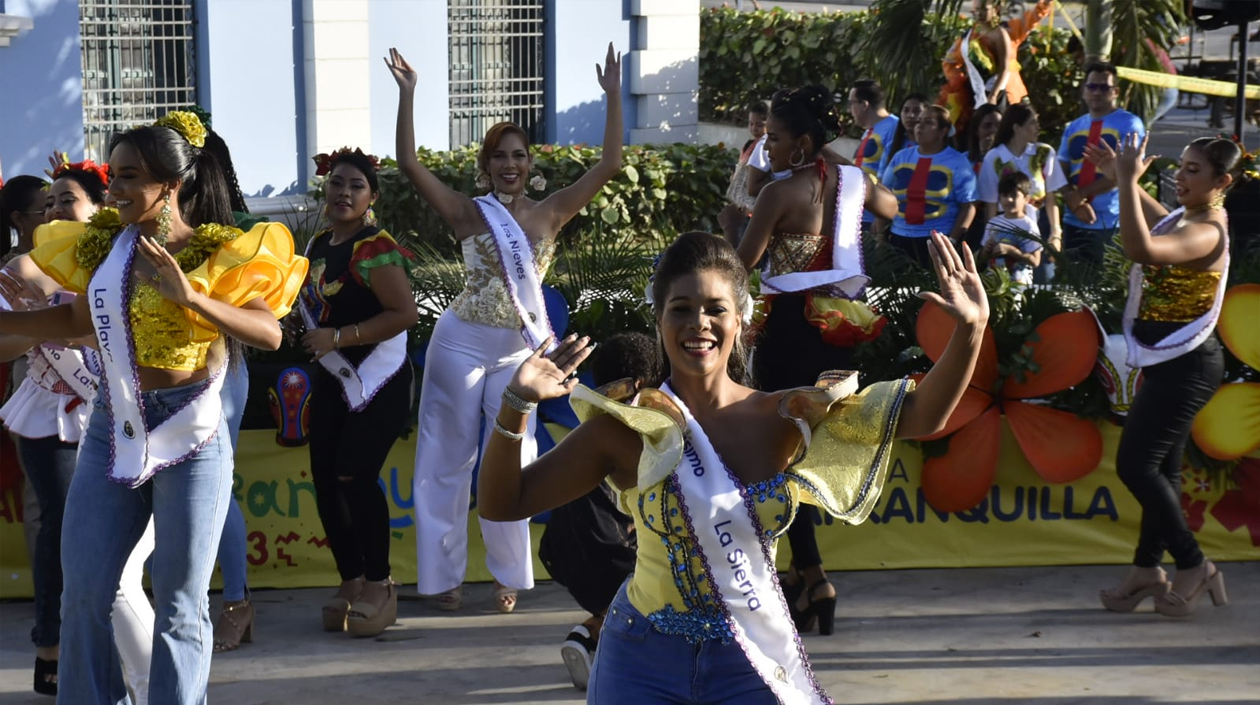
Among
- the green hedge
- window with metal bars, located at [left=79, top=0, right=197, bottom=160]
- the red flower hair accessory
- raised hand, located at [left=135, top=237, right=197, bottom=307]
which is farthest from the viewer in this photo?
the green hedge

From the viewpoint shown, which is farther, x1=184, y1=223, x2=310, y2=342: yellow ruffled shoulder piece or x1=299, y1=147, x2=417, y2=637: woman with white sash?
x1=299, y1=147, x2=417, y2=637: woman with white sash

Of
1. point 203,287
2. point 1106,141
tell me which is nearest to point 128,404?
point 203,287

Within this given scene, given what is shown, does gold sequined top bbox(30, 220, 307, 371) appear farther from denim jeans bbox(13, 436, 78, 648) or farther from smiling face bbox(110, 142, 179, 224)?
denim jeans bbox(13, 436, 78, 648)

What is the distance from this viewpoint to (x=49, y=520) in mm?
5414

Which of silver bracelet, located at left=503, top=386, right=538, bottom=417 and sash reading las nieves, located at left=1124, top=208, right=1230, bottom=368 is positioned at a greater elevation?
silver bracelet, located at left=503, top=386, right=538, bottom=417

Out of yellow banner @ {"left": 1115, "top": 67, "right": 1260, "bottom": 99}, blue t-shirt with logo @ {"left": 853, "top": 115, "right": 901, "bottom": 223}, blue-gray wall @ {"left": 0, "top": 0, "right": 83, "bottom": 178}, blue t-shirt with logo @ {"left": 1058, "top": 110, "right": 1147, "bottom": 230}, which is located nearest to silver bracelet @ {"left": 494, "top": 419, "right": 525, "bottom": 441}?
blue t-shirt with logo @ {"left": 1058, "top": 110, "right": 1147, "bottom": 230}

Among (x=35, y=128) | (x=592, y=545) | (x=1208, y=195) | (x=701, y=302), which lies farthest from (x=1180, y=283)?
(x=35, y=128)

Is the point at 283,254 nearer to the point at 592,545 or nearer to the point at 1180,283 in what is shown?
the point at 592,545

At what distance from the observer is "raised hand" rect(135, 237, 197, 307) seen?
13.4 feet

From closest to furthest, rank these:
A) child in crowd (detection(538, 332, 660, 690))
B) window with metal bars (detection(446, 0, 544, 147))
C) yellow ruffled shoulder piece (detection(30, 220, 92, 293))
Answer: yellow ruffled shoulder piece (detection(30, 220, 92, 293))
child in crowd (detection(538, 332, 660, 690))
window with metal bars (detection(446, 0, 544, 147))

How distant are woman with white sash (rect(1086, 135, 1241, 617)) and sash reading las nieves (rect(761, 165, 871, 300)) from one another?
89cm

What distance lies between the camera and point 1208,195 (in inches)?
233

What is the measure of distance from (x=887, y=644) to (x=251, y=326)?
280 centimetres

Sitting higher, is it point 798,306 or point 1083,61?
point 1083,61
